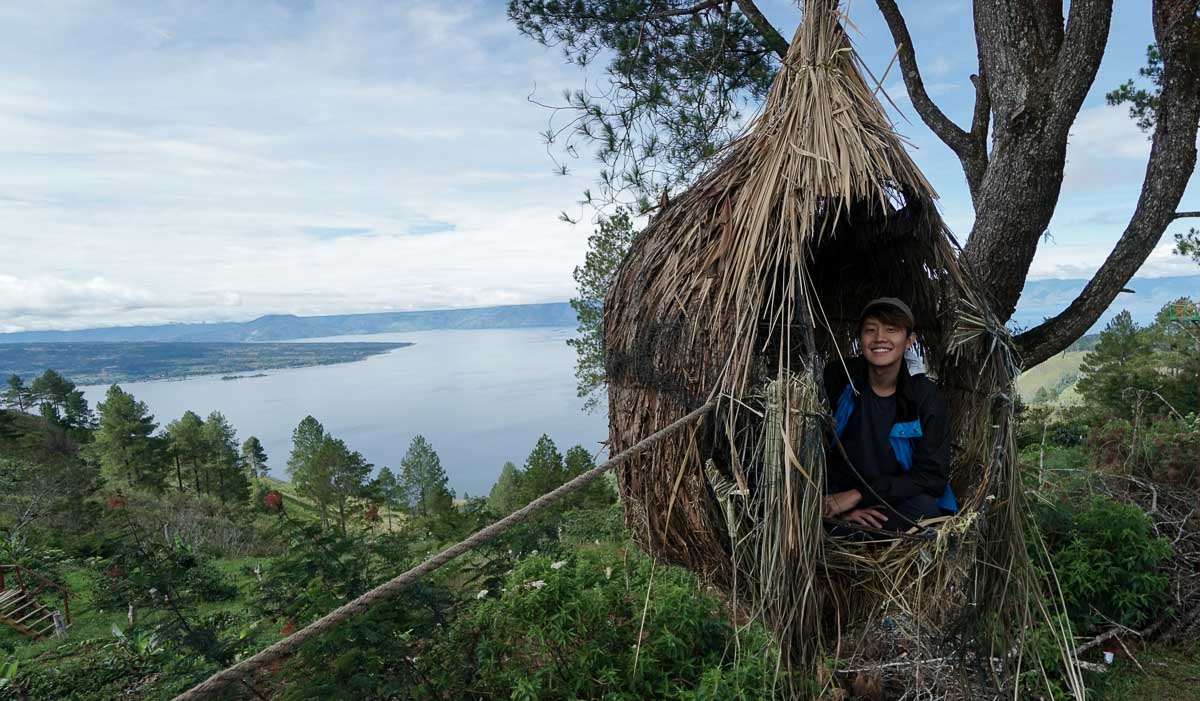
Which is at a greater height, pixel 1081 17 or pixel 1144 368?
pixel 1081 17

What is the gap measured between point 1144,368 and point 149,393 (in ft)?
621

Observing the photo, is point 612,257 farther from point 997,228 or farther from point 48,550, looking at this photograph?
point 48,550

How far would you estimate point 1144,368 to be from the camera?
1717cm

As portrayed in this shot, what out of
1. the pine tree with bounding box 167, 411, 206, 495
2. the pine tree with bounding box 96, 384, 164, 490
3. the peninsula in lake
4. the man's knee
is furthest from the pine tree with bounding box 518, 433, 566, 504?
the peninsula in lake

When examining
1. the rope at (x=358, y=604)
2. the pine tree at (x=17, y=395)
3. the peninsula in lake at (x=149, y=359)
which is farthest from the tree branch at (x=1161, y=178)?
the peninsula in lake at (x=149, y=359)

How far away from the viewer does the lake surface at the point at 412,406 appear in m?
97.4

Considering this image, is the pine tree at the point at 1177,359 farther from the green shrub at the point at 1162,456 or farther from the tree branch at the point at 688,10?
the tree branch at the point at 688,10

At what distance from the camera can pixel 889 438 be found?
2555 millimetres

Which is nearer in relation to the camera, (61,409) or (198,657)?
(198,657)


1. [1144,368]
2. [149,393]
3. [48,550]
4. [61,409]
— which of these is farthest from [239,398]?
[1144,368]

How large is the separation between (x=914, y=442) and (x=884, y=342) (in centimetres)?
45

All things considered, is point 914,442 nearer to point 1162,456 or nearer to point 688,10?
point 688,10

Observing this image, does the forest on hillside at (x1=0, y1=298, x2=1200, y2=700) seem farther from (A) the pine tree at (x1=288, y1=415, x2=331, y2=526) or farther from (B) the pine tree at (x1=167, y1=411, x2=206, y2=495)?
(B) the pine tree at (x1=167, y1=411, x2=206, y2=495)

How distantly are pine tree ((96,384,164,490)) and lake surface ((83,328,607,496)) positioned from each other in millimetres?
40675
